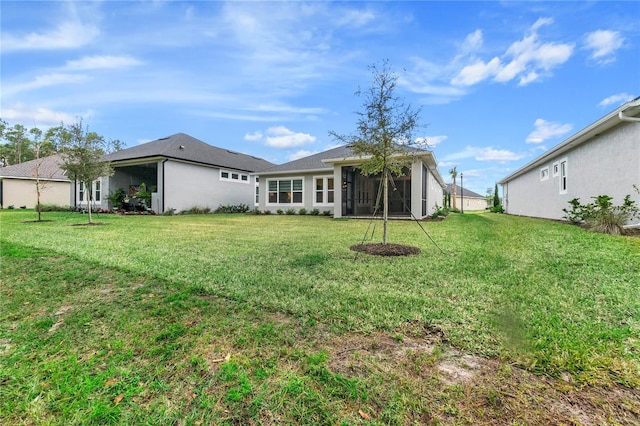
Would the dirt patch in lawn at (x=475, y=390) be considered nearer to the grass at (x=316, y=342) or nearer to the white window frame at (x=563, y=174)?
the grass at (x=316, y=342)

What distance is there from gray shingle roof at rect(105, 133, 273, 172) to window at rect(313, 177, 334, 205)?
7.47m

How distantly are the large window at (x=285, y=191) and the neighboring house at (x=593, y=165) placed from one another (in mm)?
13171

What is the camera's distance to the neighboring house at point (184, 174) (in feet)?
56.9

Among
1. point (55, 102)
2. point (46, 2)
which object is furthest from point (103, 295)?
point (55, 102)

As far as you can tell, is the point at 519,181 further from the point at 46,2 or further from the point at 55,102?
the point at 55,102

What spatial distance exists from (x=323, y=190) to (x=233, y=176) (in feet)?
26.5

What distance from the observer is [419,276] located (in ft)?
13.5

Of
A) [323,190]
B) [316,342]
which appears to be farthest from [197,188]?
[316,342]

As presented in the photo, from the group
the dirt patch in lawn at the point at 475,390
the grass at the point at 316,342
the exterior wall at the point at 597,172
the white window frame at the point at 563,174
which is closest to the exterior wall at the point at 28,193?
the grass at the point at 316,342

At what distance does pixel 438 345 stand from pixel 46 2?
41.5ft

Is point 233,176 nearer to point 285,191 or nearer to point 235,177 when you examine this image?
point 235,177

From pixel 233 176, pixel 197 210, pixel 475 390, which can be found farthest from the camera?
pixel 233 176

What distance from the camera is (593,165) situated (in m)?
10.1

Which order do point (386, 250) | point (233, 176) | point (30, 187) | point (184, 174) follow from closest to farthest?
1. point (386, 250)
2. point (184, 174)
3. point (233, 176)
4. point (30, 187)
